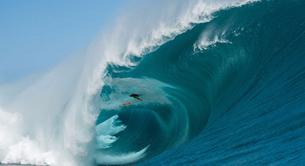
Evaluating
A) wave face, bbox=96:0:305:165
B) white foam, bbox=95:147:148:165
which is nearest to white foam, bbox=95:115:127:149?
wave face, bbox=96:0:305:165

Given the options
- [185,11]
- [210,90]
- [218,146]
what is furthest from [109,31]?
[218,146]

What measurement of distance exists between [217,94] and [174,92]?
184cm

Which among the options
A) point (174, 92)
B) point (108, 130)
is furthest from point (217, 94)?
point (108, 130)

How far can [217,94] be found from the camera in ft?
49.9

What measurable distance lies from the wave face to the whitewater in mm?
32

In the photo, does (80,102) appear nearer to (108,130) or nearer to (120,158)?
(120,158)

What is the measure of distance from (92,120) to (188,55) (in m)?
3.45

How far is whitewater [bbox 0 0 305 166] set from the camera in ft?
42.5

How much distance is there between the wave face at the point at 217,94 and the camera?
11.5 m

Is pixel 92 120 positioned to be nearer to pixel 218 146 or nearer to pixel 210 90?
pixel 210 90

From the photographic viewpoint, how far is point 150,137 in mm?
17031

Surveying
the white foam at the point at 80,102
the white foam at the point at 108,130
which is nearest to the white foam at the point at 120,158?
the white foam at the point at 80,102

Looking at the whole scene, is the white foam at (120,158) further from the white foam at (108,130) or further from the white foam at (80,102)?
the white foam at (108,130)

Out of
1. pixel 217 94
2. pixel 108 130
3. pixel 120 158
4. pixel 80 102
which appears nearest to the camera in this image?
pixel 217 94
